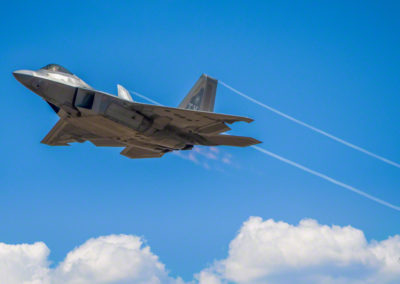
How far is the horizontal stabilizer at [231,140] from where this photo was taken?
27438 mm

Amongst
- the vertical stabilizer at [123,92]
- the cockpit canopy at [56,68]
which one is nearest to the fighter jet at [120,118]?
the cockpit canopy at [56,68]

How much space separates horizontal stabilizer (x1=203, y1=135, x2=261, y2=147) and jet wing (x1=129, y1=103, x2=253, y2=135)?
1581 millimetres

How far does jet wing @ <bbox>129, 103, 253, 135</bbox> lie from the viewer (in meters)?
24.4

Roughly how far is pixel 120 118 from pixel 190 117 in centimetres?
383

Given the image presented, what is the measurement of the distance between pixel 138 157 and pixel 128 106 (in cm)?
870

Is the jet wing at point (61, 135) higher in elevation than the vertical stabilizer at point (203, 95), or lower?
lower

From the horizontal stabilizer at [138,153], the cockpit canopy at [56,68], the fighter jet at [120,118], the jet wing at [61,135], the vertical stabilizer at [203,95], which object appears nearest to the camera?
the fighter jet at [120,118]

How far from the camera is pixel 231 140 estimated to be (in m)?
27.9

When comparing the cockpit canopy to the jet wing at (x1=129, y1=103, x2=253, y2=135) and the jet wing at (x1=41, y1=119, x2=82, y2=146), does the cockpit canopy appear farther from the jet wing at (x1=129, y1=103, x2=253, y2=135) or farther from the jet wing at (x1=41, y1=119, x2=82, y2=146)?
the jet wing at (x1=129, y1=103, x2=253, y2=135)

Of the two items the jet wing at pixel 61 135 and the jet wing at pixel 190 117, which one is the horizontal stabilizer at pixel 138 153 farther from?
the jet wing at pixel 190 117

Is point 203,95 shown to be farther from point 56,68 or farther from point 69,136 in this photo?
point 56,68

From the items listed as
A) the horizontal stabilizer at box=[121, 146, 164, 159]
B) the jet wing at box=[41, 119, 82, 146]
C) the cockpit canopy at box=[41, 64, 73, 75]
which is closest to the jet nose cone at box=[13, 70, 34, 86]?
the cockpit canopy at box=[41, 64, 73, 75]

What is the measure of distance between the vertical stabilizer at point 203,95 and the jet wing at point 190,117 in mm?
3958

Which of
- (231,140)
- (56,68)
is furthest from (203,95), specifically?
(56,68)
